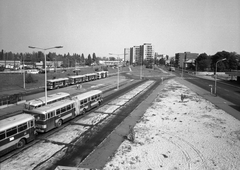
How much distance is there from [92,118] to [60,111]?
516 centimetres

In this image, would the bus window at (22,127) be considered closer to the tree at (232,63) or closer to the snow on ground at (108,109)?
the snow on ground at (108,109)

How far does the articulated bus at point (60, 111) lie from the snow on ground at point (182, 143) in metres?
8.60

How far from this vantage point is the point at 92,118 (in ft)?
80.8

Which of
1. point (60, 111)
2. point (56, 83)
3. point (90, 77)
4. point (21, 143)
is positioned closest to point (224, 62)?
point (90, 77)

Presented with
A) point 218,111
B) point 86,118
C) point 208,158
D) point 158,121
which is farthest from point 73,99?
point 218,111

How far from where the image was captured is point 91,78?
232 feet

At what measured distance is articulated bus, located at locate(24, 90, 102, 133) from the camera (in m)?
18.6

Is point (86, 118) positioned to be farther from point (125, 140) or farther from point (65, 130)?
point (125, 140)

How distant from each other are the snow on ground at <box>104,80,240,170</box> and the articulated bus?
8.60 meters

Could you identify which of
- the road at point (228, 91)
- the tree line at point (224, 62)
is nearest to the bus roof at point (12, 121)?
the road at point (228, 91)

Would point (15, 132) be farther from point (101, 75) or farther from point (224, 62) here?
point (224, 62)

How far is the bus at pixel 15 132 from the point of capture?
558 inches

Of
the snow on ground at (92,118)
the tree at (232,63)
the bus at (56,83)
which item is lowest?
the snow on ground at (92,118)

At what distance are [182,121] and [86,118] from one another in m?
13.3
